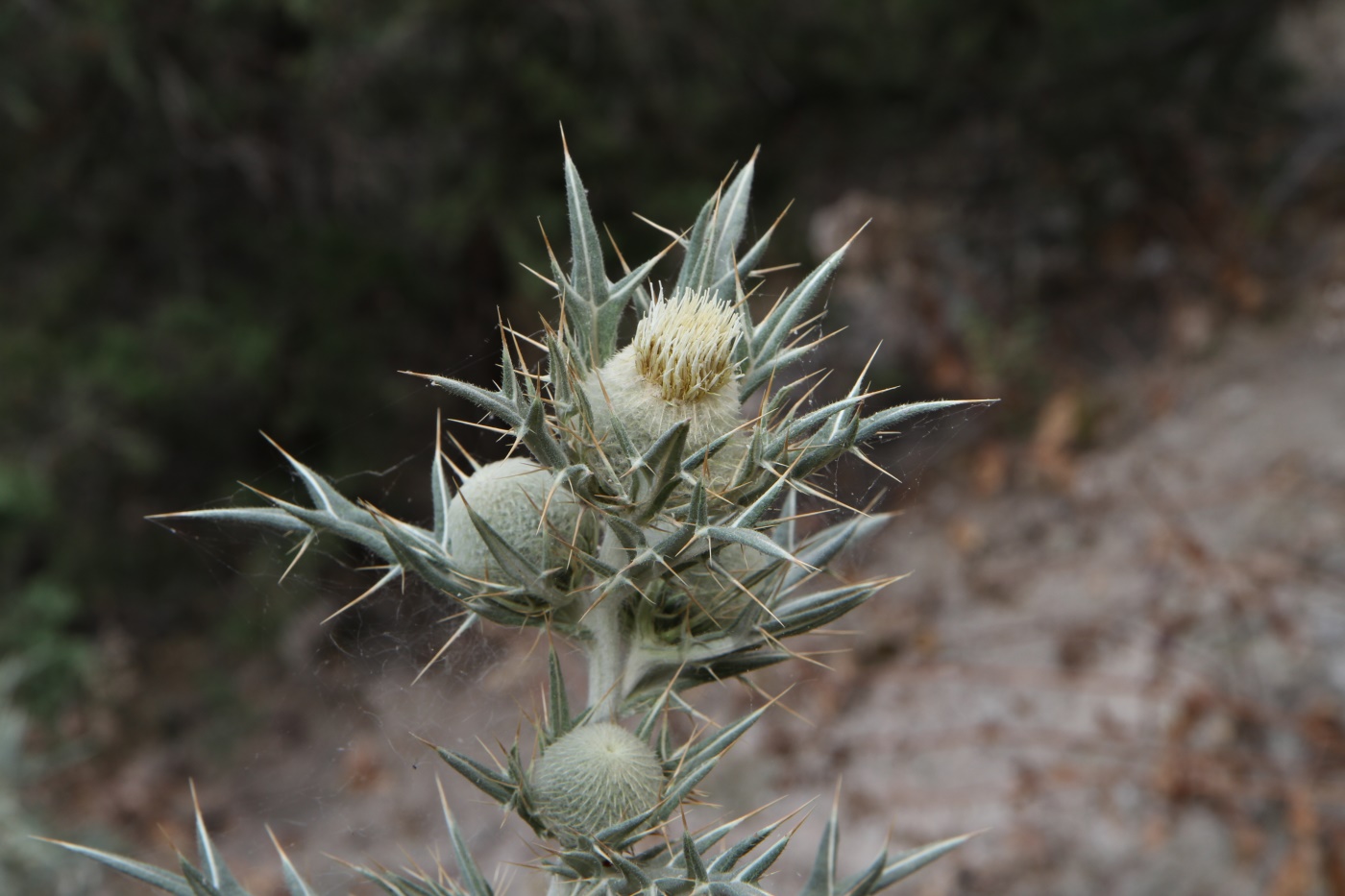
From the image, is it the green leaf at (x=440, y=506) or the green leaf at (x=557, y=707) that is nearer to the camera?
the green leaf at (x=557, y=707)

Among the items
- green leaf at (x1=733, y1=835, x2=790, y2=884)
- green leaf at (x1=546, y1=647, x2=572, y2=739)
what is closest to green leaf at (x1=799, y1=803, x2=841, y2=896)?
green leaf at (x1=733, y1=835, x2=790, y2=884)

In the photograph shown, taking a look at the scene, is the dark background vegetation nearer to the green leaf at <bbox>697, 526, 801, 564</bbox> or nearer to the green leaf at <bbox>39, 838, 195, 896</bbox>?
the green leaf at <bbox>39, 838, 195, 896</bbox>

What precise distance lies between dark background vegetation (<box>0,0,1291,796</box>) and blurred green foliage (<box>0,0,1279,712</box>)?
0.07 ft

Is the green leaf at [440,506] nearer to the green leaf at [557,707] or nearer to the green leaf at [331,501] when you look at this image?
the green leaf at [331,501]

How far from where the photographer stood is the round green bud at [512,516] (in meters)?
1.76

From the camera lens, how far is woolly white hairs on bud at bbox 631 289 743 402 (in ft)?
5.59

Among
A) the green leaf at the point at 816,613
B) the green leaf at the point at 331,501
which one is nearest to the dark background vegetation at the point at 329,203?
the green leaf at the point at 331,501

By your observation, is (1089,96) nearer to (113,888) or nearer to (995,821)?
(995,821)

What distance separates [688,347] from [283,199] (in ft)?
21.8

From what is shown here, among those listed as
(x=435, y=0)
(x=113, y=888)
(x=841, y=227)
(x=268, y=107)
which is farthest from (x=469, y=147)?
(x=113, y=888)

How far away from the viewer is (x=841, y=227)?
295 inches

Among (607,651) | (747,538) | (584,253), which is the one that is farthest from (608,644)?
(584,253)

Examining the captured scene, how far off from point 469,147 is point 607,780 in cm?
623

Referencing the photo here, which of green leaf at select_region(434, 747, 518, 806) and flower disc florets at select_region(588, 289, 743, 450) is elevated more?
flower disc florets at select_region(588, 289, 743, 450)
